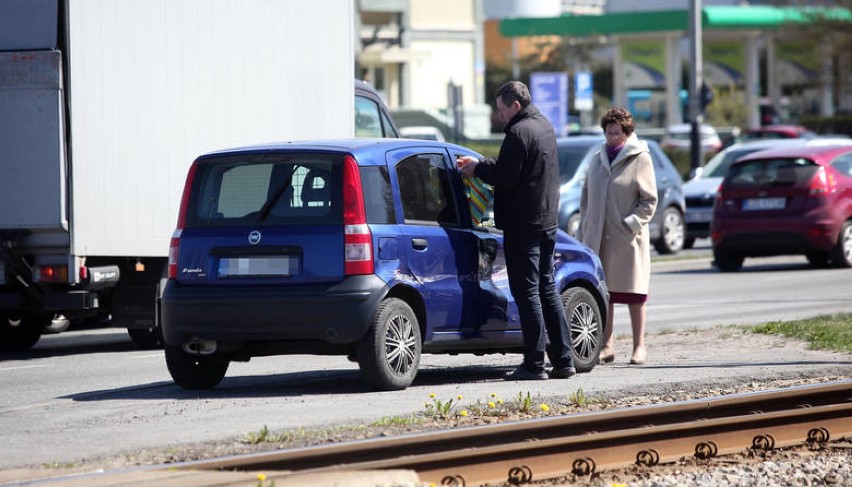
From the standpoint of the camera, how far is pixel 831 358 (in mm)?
12016

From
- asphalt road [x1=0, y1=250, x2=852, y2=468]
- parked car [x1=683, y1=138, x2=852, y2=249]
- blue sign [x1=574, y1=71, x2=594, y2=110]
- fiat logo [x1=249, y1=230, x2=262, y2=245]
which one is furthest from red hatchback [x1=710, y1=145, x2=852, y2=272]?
blue sign [x1=574, y1=71, x2=594, y2=110]

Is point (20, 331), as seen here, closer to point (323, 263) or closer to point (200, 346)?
point (200, 346)

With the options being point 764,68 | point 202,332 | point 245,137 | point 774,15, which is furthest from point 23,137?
point 764,68

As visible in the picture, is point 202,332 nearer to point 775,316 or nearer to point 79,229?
point 79,229

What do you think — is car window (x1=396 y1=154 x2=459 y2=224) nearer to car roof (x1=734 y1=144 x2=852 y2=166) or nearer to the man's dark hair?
the man's dark hair

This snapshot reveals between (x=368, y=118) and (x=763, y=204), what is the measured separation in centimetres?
678

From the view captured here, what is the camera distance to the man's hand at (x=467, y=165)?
1064 centimetres

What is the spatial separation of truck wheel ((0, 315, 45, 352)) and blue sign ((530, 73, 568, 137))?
23191mm

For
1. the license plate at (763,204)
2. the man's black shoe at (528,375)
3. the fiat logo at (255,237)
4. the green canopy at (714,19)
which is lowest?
the man's black shoe at (528,375)

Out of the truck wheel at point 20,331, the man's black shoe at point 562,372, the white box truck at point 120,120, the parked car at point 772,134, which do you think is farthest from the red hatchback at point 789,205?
the parked car at point 772,134

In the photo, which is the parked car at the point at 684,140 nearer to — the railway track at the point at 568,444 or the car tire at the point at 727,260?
the car tire at the point at 727,260

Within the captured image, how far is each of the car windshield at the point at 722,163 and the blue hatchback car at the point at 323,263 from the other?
18.2 m

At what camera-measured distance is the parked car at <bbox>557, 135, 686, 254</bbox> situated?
947 inches

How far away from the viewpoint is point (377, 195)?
1012 centimetres
